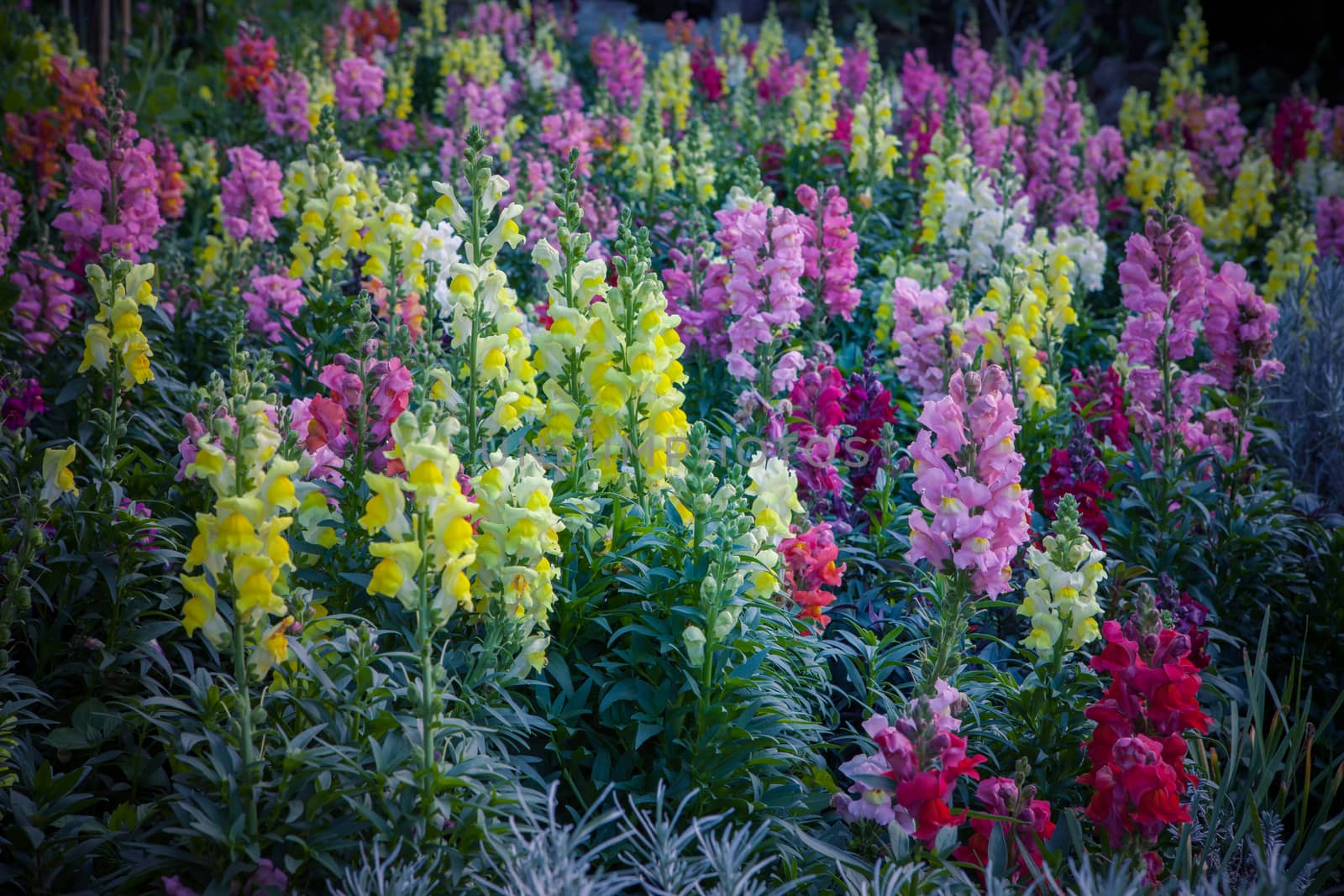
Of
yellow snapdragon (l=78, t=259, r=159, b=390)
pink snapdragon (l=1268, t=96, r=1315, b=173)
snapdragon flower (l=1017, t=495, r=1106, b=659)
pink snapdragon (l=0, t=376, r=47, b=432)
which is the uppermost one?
pink snapdragon (l=1268, t=96, r=1315, b=173)

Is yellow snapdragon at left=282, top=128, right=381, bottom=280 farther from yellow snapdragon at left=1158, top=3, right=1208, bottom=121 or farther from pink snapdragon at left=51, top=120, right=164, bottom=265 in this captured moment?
yellow snapdragon at left=1158, top=3, right=1208, bottom=121

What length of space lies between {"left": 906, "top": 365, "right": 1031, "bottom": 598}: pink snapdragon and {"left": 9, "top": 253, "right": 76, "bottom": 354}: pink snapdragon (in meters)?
3.45

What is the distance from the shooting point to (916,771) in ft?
8.06

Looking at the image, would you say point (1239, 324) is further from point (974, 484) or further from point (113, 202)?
point (113, 202)

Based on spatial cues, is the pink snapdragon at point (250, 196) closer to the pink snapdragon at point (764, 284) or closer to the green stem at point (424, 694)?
the pink snapdragon at point (764, 284)

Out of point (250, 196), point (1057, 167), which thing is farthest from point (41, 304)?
point (1057, 167)

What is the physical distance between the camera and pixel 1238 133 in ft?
31.0

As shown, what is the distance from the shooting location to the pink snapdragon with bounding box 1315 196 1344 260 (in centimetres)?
747

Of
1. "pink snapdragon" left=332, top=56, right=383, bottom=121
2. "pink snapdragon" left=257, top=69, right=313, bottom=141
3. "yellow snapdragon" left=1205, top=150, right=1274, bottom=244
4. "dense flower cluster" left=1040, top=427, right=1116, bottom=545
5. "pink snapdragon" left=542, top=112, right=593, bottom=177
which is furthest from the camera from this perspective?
"pink snapdragon" left=332, top=56, right=383, bottom=121

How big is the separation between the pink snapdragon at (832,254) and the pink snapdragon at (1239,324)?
1481mm

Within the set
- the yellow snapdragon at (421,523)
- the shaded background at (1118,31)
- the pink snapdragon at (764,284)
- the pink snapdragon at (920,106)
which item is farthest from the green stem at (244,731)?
the shaded background at (1118,31)

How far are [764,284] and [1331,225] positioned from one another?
514cm

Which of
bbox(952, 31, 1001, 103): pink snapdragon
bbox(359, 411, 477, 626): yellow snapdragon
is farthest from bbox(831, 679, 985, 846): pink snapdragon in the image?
bbox(952, 31, 1001, 103): pink snapdragon

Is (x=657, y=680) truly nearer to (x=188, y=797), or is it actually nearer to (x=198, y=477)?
(x=188, y=797)
